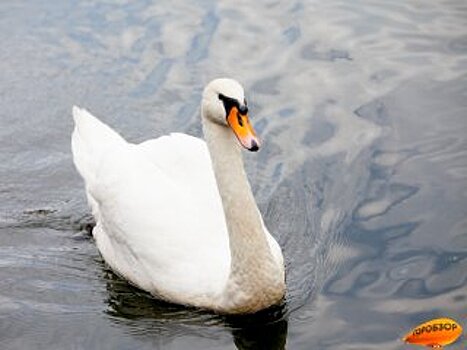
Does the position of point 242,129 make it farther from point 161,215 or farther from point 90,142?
point 90,142

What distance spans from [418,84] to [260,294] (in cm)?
417

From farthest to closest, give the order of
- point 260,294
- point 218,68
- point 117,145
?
1. point 218,68
2. point 117,145
3. point 260,294

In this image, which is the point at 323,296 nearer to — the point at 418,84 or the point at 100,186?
the point at 100,186

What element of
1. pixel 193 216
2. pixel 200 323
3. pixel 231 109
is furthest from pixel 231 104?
pixel 200 323

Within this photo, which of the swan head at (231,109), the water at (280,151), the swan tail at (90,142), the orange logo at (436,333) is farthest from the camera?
the swan tail at (90,142)

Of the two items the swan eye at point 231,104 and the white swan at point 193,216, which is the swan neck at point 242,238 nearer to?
the white swan at point 193,216

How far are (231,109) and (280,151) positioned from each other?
3.03 meters

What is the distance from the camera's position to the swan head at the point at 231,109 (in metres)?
6.52

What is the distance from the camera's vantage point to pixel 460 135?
31.2 ft

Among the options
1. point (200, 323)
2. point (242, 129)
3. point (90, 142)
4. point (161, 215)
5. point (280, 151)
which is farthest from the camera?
point (280, 151)

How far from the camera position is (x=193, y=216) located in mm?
7637

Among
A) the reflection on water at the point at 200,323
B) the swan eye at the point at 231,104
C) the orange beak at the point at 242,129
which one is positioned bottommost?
the reflection on water at the point at 200,323

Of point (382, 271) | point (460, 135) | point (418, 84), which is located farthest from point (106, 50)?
point (382, 271)

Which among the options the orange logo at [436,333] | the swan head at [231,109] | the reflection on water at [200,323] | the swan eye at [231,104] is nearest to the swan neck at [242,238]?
the reflection on water at [200,323]
